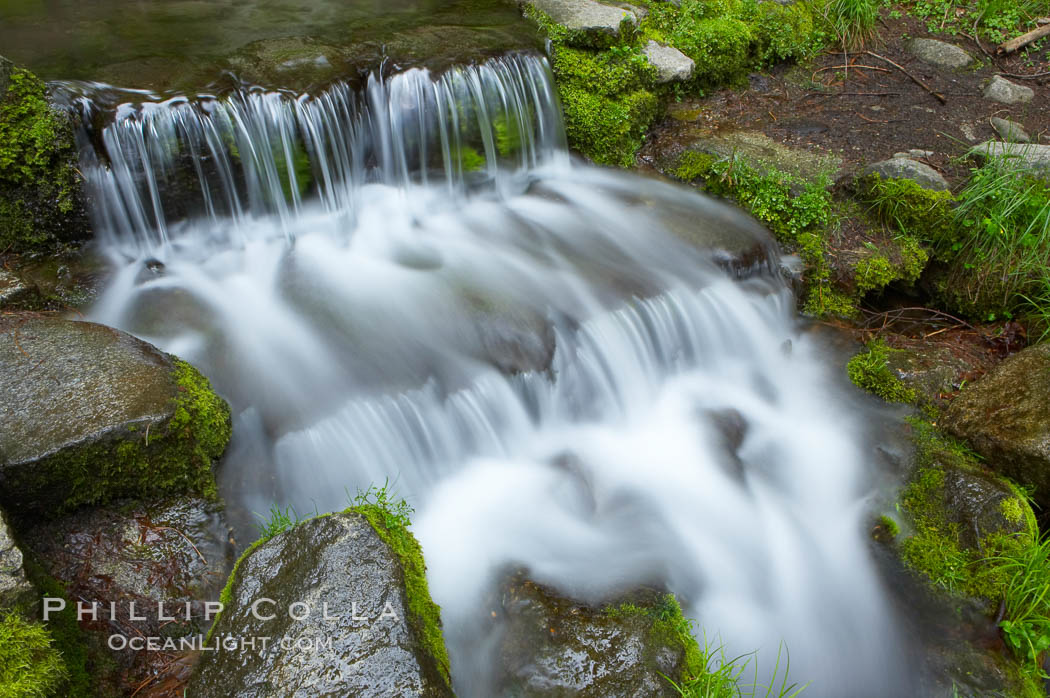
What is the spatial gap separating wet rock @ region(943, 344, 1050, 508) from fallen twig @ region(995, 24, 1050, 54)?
4.78m

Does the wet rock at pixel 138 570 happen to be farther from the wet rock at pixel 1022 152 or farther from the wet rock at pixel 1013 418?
the wet rock at pixel 1022 152

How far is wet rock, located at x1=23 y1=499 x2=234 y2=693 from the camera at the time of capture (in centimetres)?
255

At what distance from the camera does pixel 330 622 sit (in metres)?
2.16

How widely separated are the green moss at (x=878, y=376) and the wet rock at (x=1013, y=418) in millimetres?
306

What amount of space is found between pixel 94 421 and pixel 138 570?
0.62m

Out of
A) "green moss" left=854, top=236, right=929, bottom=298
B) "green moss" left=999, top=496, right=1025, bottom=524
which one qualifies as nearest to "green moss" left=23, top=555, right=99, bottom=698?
"green moss" left=999, top=496, right=1025, bottom=524

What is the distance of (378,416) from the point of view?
12.3ft

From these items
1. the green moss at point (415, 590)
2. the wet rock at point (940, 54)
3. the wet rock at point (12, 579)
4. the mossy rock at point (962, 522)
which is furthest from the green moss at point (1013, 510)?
the wet rock at point (940, 54)

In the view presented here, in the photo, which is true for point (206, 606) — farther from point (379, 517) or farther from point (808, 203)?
point (808, 203)

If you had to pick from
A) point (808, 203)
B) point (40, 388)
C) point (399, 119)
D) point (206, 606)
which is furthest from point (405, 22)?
point (206, 606)

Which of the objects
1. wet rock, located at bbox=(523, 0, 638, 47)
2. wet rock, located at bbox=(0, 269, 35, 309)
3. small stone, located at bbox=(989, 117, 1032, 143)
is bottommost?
small stone, located at bbox=(989, 117, 1032, 143)

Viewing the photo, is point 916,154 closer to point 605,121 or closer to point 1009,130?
point 1009,130

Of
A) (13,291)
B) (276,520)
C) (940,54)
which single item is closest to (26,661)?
(276,520)

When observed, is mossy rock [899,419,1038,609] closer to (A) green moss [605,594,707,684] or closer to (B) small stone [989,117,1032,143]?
(A) green moss [605,594,707,684]
